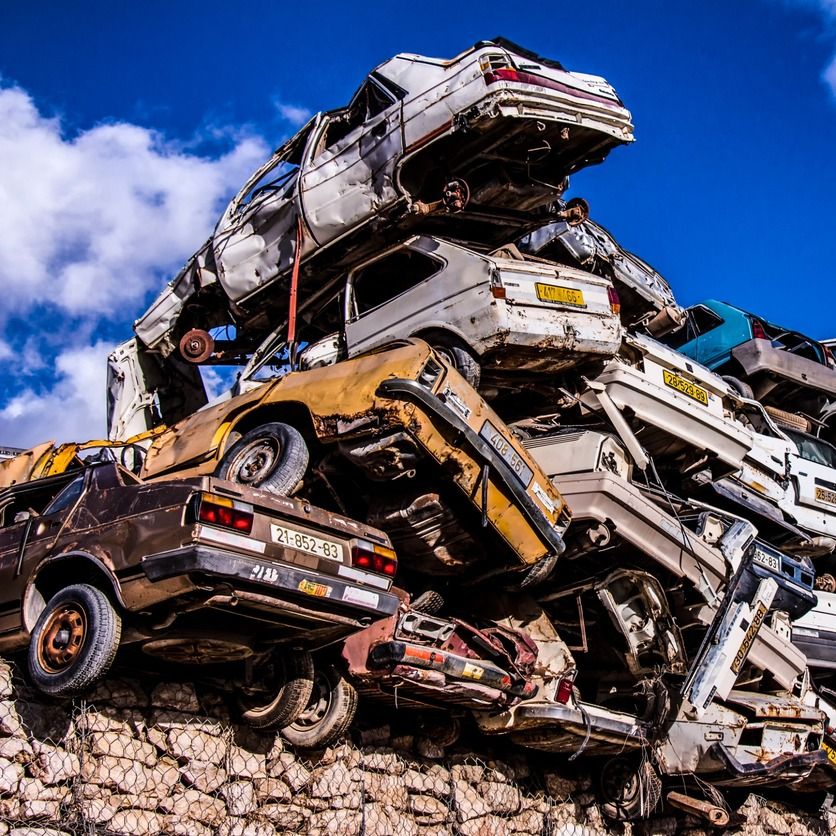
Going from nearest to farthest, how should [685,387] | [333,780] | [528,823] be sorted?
[333,780], [528,823], [685,387]

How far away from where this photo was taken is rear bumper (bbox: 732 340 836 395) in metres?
16.2

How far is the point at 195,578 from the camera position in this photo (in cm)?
659

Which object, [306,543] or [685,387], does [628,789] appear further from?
[306,543]

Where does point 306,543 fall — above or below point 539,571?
below

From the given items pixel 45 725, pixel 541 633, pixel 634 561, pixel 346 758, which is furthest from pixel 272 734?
pixel 634 561

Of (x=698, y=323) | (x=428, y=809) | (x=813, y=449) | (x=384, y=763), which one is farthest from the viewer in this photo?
(x=698, y=323)

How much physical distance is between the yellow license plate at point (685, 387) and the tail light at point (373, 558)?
4.90m

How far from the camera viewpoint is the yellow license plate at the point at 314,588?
7000 millimetres

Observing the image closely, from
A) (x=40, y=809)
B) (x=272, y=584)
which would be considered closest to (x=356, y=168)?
(x=272, y=584)

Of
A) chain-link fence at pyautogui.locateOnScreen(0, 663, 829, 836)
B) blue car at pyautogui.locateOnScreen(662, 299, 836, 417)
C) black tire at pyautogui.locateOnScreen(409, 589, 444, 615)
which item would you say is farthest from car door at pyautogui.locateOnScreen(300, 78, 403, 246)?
blue car at pyautogui.locateOnScreen(662, 299, 836, 417)

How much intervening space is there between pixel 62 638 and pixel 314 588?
1.63 meters

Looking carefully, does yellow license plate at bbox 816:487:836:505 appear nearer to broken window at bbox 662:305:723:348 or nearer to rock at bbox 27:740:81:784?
broken window at bbox 662:305:723:348

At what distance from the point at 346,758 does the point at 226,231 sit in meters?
6.11

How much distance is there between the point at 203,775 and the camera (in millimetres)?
8258
